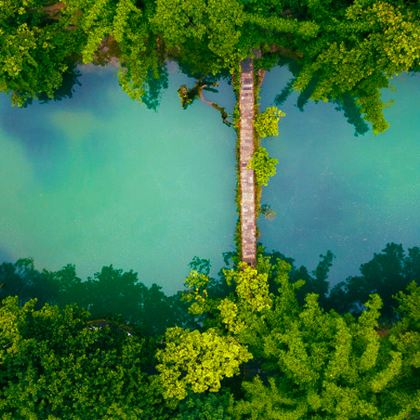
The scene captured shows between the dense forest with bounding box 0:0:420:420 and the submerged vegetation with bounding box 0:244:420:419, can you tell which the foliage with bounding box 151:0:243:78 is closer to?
the dense forest with bounding box 0:0:420:420

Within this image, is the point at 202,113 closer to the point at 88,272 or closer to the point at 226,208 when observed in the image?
the point at 226,208

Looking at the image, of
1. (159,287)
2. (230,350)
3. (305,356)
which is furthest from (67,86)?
(305,356)

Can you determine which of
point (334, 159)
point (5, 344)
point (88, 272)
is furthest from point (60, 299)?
point (334, 159)

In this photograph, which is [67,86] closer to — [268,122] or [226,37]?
[226,37]

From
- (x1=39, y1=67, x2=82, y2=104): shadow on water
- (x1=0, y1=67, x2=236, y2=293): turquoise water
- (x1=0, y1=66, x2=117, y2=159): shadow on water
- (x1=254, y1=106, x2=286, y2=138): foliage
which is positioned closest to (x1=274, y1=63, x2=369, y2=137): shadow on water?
(x1=254, y1=106, x2=286, y2=138): foliage

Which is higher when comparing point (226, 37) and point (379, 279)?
point (226, 37)

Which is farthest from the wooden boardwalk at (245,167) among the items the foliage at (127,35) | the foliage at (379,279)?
the foliage at (379,279)

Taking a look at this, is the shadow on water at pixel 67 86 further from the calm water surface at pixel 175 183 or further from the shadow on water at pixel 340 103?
the shadow on water at pixel 340 103
